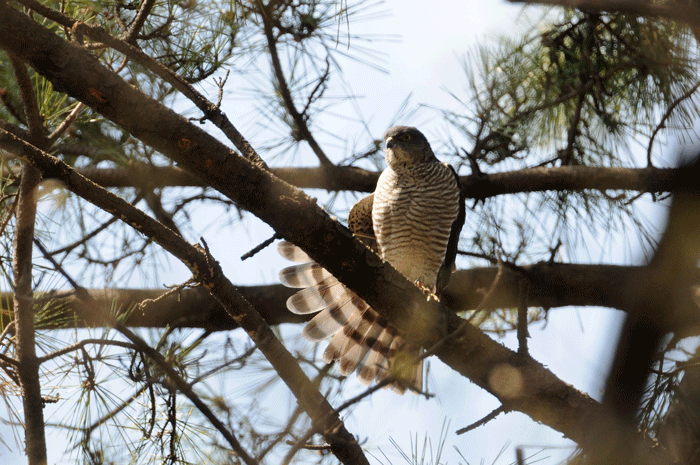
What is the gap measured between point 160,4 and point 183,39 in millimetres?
236

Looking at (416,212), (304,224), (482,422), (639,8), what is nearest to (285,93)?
(416,212)

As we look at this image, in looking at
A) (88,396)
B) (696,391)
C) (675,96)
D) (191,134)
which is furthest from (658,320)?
(675,96)

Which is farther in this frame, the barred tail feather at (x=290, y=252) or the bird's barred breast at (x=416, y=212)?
the bird's barred breast at (x=416, y=212)

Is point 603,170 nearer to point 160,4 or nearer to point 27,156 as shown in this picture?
point 160,4

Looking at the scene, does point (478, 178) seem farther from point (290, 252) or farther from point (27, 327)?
point (27, 327)

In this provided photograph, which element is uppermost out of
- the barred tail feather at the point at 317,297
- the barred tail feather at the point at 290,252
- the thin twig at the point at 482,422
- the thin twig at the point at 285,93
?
the thin twig at the point at 285,93

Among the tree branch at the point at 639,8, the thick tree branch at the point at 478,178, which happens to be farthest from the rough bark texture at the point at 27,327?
the tree branch at the point at 639,8

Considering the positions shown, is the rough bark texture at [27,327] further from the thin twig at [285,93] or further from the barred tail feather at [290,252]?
the barred tail feather at [290,252]

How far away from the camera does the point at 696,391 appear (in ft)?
8.07

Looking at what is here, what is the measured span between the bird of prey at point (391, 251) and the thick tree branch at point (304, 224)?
3.16ft

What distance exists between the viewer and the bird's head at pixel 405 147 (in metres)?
4.69

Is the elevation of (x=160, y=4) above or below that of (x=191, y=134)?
above

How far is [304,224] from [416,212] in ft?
7.74

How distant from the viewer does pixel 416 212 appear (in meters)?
4.62
